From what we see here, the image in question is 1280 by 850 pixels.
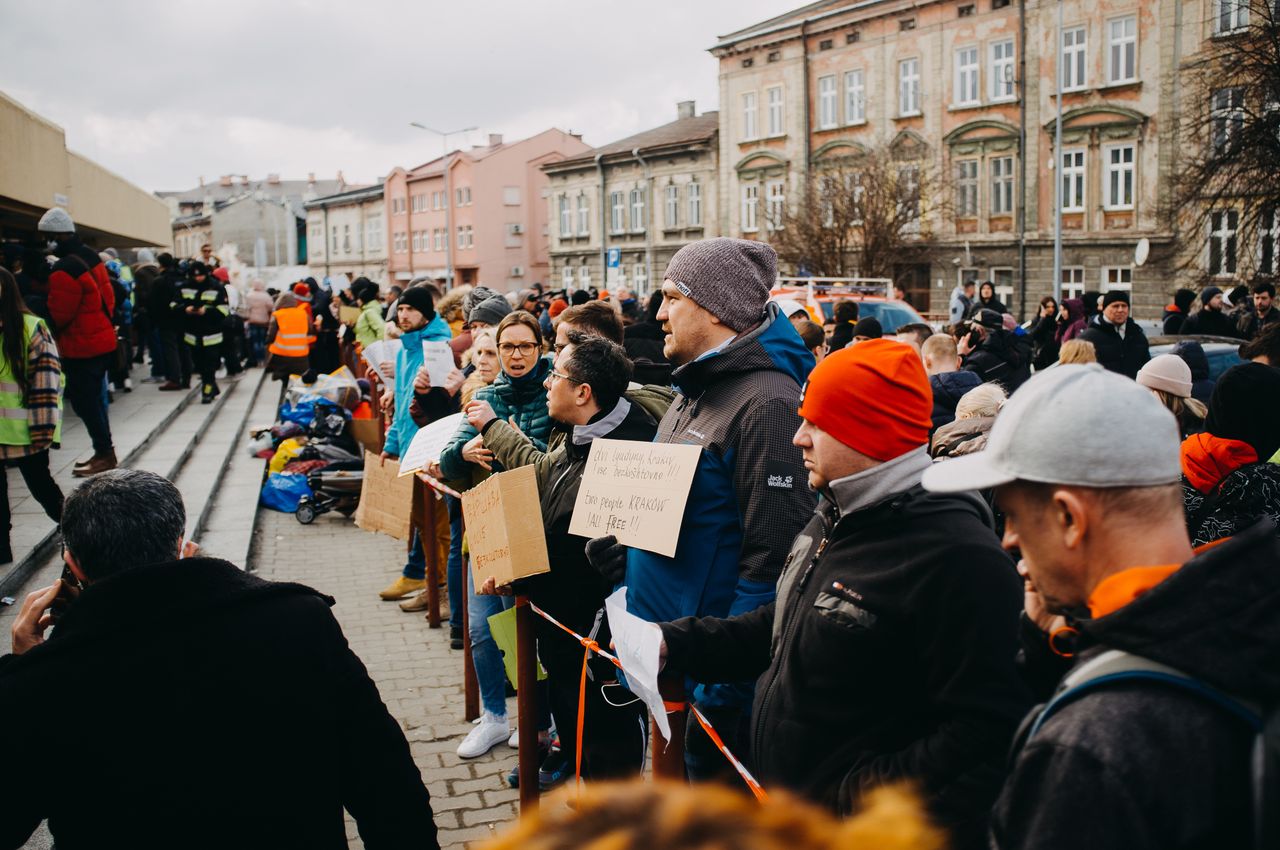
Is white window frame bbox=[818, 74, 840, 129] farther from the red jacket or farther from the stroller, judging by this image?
the red jacket

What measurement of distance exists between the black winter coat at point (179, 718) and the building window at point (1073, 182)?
1556 inches

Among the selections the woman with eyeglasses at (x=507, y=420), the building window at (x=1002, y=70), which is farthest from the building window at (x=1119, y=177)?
the woman with eyeglasses at (x=507, y=420)

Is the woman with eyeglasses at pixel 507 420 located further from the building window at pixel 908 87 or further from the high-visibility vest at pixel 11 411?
the building window at pixel 908 87

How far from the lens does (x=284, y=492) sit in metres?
11.3

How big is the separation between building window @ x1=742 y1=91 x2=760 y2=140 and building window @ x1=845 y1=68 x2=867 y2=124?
4.96m

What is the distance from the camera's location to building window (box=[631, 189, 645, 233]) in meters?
54.3

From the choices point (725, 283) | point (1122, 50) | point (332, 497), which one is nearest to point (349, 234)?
point (1122, 50)

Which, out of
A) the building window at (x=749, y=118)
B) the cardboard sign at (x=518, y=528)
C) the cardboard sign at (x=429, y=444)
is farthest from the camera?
the building window at (x=749, y=118)

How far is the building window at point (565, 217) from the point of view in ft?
197

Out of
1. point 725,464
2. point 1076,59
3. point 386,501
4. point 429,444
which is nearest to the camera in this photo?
point 725,464

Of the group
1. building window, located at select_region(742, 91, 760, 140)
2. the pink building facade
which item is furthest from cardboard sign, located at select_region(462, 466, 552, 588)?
the pink building facade

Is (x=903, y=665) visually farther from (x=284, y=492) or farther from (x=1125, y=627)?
(x=284, y=492)

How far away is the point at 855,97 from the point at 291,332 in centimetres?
3297

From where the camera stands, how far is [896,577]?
2270mm
